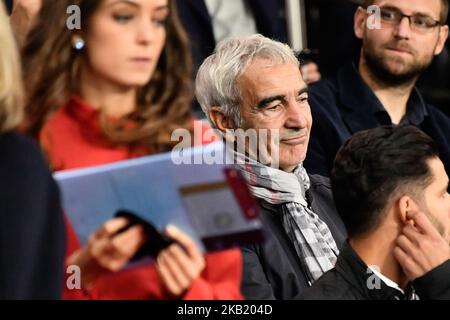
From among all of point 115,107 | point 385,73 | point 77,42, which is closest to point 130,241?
point 115,107

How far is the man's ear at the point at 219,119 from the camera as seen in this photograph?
3004 millimetres

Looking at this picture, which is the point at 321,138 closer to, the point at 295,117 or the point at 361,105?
the point at 361,105

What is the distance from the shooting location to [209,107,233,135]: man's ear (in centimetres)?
300

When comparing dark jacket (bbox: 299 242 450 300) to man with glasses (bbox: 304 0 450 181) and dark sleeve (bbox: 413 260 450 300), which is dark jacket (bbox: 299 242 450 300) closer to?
dark sleeve (bbox: 413 260 450 300)

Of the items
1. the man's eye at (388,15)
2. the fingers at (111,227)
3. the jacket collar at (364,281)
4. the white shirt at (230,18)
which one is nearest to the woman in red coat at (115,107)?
the fingers at (111,227)

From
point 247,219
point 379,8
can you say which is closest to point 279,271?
point 247,219

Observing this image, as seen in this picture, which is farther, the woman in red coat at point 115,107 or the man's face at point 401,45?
the man's face at point 401,45

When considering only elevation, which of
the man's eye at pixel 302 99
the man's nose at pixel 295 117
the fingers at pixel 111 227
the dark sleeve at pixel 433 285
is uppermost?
the fingers at pixel 111 227

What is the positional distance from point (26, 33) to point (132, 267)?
1.97 ft

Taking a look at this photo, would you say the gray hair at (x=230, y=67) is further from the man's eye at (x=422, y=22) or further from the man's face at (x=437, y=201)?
the man's eye at (x=422, y=22)

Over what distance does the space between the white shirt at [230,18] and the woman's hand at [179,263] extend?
135 centimetres

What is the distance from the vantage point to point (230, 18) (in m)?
3.69

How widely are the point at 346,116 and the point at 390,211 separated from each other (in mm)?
951

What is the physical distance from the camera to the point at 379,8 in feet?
12.0
